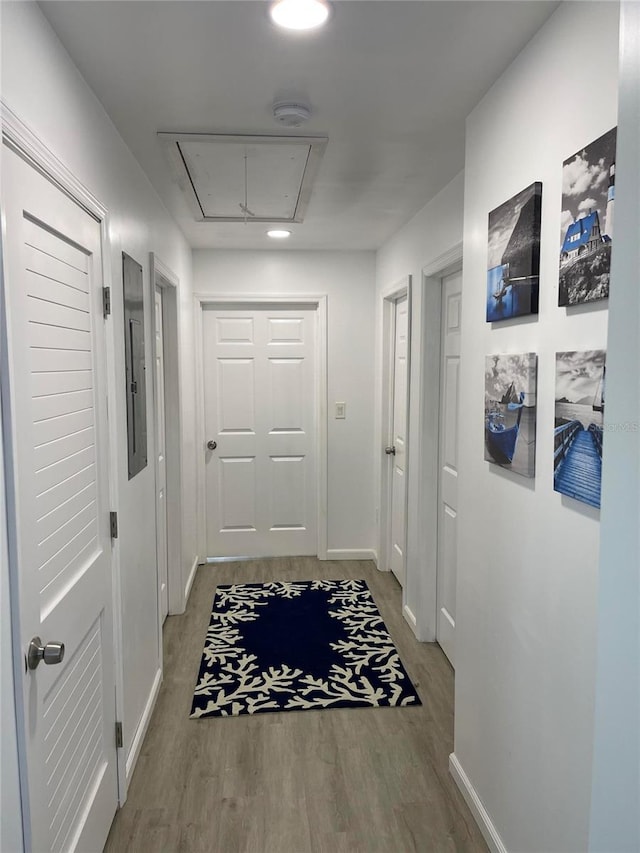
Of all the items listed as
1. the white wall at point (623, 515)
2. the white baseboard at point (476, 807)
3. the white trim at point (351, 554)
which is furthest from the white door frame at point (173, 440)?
the white wall at point (623, 515)

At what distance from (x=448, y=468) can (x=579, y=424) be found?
1781 mm

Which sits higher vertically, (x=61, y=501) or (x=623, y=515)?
(x=623, y=515)

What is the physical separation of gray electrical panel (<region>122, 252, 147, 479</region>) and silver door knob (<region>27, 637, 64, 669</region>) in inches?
39.4

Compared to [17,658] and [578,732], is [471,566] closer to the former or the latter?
[578,732]

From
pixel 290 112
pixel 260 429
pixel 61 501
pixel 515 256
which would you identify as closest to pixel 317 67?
pixel 290 112

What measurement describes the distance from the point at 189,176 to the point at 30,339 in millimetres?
1546

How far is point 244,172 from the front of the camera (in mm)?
2543

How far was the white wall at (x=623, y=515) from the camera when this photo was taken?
1.62ft

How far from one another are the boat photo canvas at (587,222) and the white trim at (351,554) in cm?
344

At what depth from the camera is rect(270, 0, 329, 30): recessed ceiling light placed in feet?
4.48

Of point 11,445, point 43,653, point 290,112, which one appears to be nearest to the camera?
point 11,445

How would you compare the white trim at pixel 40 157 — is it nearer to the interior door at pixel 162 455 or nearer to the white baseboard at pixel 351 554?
the interior door at pixel 162 455

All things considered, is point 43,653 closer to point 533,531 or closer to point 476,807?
point 533,531

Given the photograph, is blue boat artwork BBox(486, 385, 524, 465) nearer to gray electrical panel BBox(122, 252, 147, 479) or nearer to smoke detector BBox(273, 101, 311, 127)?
smoke detector BBox(273, 101, 311, 127)
